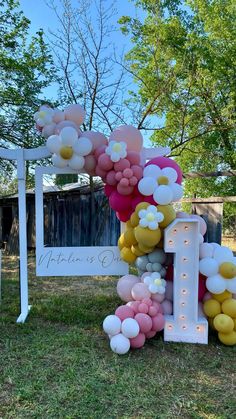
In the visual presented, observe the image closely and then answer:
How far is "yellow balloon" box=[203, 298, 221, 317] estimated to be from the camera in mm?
3158

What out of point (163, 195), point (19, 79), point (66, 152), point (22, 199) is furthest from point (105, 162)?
point (19, 79)

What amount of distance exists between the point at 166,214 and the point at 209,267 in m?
0.65

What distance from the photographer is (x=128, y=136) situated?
3.36 metres

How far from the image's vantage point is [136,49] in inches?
391

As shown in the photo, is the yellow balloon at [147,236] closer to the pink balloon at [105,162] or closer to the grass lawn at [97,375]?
the pink balloon at [105,162]

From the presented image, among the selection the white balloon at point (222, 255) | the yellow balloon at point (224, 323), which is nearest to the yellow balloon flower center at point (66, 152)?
the white balloon at point (222, 255)

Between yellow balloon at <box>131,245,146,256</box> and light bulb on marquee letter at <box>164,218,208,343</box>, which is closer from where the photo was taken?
light bulb on marquee letter at <box>164,218,208,343</box>

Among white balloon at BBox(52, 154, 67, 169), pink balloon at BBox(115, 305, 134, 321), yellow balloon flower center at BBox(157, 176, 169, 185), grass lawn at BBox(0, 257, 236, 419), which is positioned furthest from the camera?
white balloon at BBox(52, 154, 67, 169)

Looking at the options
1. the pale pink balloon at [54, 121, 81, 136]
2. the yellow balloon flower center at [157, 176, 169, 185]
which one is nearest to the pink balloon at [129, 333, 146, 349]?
the yellow balloon flower center at [157, 176, 169, 185]

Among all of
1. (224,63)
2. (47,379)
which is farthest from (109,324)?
(224,63)

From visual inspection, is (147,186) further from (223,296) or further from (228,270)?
(223,296)

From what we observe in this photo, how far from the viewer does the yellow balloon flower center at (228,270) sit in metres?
3.09

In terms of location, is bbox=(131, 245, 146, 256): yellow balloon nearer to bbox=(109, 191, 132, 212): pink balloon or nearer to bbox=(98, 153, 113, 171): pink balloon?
bbox=(109, 191, 132, 212): pink balloon

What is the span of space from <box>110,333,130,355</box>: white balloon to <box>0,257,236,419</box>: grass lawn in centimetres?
6
